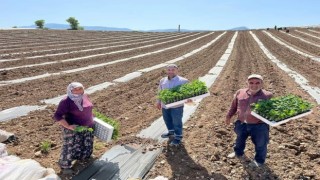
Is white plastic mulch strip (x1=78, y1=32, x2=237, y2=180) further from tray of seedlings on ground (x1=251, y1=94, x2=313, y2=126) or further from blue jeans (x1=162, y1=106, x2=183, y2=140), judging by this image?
tray of seedlings on ground (x1=251, y1=94, x2=313, y2=126)

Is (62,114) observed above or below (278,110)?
below

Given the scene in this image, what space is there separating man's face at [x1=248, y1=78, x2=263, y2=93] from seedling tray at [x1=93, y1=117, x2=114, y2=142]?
214cm

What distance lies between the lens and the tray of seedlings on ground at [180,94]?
5738 mm

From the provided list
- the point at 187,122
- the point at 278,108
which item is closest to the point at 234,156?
the point at 278,108

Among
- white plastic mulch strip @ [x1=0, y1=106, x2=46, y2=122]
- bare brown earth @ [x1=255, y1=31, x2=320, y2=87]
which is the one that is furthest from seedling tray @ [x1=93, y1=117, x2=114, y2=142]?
bare brown earth @ [x1=255, y1=31, x2=320, y2=87]

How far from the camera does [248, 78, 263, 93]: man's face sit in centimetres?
502

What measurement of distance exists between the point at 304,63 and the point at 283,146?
1316cm

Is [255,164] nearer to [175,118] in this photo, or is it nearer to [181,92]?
[175,118]

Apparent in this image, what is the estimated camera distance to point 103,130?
17.4ft

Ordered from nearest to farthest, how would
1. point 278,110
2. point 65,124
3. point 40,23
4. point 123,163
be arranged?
point 278,110 < point 65,124 < point 123,163 < point 40,23

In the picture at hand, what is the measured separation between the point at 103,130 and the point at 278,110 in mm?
2577

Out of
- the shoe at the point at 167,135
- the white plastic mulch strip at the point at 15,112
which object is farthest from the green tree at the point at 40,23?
the shoe at the point at 167,135

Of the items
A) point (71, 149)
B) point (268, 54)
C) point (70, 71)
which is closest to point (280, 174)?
point (71, 149)

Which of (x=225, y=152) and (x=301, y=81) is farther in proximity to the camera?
(x=301, y=81)
